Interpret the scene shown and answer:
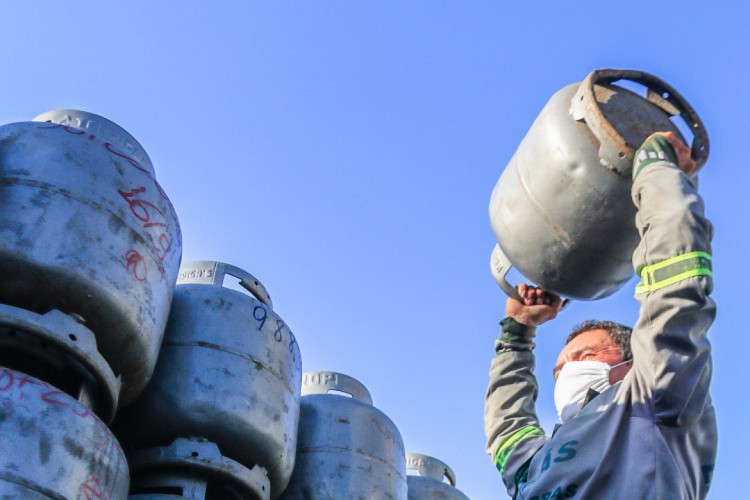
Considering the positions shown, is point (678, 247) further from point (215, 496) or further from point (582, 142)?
point (215, 496)

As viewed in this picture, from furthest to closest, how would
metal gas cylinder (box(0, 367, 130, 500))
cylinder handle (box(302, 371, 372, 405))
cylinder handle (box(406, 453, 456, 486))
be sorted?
cylinder handle (box(406, 453, 456, 486)) < cylinder handle (box(302, 371, 372, 405)) < metal gas cylinder (box(0, 367, 130, 500))

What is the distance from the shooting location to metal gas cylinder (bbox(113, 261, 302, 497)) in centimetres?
337

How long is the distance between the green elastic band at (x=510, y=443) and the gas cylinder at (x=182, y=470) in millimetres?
878

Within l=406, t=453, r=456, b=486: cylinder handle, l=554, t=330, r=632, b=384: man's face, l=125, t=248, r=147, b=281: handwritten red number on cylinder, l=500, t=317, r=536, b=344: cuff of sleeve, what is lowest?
l=554, t=330, r=632, b=384: man's face

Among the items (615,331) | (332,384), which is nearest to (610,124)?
(615,331)

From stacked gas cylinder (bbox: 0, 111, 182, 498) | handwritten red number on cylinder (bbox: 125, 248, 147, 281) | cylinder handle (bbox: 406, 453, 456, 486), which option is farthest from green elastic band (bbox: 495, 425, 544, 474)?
cylinder handle (bbox: 406, 453, 456, 486)

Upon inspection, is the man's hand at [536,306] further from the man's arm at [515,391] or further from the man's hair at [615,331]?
the man's hair at [615,331]

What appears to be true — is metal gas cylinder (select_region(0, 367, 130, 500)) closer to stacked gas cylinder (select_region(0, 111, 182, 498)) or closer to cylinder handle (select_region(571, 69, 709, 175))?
stacked gas cylinder (select_region(0, 111, 182, 498))

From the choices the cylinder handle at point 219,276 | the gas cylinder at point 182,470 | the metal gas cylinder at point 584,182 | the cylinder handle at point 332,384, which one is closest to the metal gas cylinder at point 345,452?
the cylinder handle at point 332,384

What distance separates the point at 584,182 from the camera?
2.92 meters

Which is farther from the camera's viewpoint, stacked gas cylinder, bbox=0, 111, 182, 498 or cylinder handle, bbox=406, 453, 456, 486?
cylinder handle, bbox=406, 453, 456, 486

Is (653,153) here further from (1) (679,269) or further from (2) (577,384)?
(2) (577,384)

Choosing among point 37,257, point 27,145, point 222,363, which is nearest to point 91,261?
point 37,257

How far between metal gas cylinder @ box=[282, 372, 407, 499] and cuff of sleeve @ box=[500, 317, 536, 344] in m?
1.12
